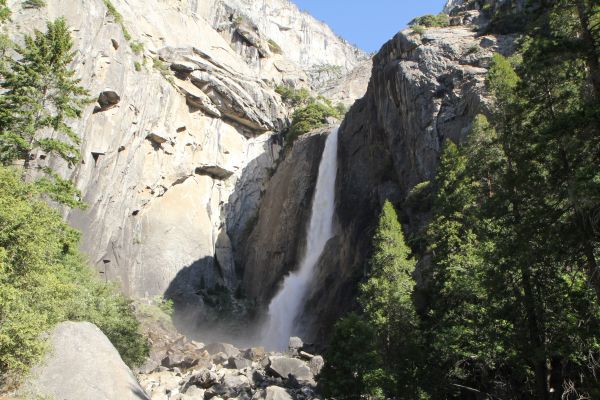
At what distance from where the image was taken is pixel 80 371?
13758 millimetres

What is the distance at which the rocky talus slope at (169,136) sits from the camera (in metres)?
40.5

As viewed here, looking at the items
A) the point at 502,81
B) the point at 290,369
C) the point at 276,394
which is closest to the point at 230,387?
the point at 290,369

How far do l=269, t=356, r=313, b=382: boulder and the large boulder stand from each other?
1249cm

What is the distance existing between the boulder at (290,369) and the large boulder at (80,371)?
41.0 feet

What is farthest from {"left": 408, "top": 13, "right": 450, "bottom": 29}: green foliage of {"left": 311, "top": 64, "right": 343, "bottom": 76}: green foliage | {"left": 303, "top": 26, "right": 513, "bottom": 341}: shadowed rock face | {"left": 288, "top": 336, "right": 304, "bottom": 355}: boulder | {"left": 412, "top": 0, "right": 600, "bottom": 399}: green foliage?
{"left": 311, "top": 64, "right": 343, "bottom": 76}: green foliage

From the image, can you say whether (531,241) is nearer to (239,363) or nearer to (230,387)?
(230,387)

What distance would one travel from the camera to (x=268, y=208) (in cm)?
5688

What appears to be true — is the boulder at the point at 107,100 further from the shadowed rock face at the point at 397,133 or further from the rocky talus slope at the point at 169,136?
the shadowed rock face at the point at 397,133

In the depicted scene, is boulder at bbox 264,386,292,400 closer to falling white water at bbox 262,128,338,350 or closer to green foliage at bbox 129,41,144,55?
falling white water at bbox 262,128,338,350

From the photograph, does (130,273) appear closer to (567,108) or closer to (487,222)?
(487,222)

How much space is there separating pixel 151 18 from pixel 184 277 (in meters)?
32.3

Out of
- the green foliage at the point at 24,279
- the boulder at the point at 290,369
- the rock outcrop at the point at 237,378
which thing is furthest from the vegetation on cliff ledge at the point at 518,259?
the green foliage at the point at 24,279

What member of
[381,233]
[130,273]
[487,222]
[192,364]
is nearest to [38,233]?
[487,222]

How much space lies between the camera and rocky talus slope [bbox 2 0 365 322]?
4053cm
